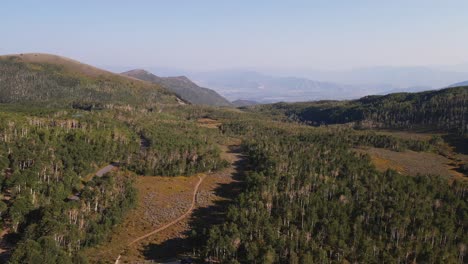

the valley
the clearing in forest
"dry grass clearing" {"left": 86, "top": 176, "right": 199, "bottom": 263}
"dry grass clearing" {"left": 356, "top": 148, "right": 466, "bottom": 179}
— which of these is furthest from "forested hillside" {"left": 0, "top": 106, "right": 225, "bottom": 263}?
"dry grass clearing" {"left": 356, "top": 148, "right": 466, "bottom": 179}

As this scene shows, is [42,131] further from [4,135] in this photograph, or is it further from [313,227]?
[313,227]

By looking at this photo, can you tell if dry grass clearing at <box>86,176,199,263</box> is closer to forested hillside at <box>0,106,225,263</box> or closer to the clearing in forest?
the clearing in forest

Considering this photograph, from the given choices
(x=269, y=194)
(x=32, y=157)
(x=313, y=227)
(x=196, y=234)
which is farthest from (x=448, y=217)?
(x=32, y=157)

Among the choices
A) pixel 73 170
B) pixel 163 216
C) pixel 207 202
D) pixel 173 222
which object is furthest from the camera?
pixel 73 170

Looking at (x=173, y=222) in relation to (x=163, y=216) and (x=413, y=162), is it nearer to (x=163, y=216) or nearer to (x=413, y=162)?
(x=163, y=216)

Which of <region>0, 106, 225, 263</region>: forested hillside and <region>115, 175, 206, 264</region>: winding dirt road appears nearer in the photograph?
<region>0, 106, 225, 263</region>: forested hillside

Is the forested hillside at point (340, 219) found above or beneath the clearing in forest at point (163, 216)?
above

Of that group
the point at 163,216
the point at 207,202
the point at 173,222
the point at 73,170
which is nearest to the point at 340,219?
the point at 207,202

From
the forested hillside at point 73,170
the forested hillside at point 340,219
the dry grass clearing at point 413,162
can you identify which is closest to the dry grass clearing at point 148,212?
the forested hillside at point 73,170

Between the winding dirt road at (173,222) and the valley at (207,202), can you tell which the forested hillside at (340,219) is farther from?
the winding dirt road at (173,222)
